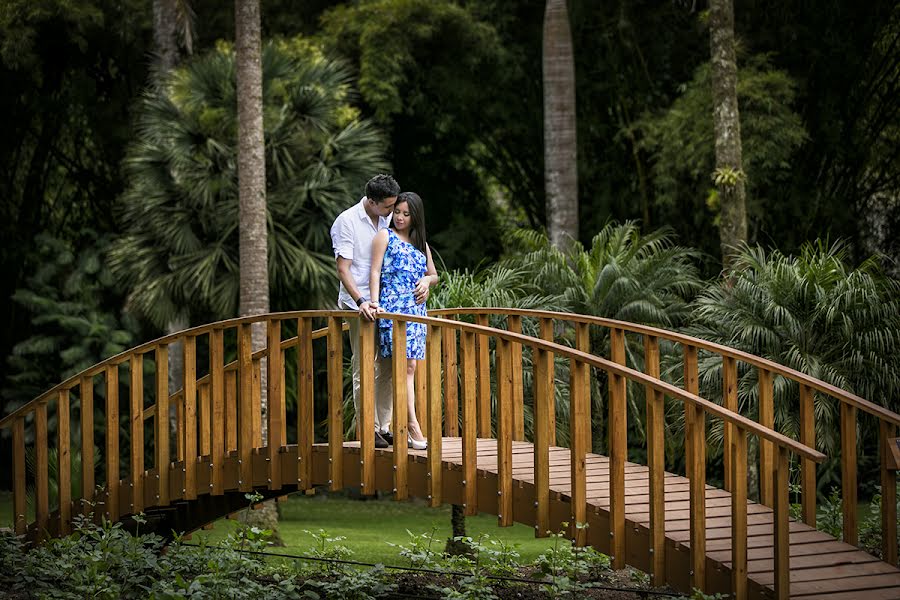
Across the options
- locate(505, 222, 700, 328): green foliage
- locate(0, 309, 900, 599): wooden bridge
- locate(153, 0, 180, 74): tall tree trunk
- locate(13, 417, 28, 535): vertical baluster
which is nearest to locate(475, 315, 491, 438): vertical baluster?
locate(0, 309, 900, 599): wooden bridge

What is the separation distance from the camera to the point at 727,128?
47.2ft

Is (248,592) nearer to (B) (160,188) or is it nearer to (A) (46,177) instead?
(B) (160,188)

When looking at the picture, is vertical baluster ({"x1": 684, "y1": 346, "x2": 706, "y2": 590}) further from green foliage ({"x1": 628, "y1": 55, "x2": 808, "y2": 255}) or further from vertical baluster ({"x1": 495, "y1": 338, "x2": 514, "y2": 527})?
green foliage ({"x1": 628, "y1": 55, "x2": 808, "y2": 255})

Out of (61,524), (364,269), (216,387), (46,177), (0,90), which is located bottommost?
(61,524)

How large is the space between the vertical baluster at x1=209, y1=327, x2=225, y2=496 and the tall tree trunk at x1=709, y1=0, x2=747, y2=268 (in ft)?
23.3

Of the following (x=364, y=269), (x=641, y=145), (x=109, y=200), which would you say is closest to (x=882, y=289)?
(x=641, y=145)

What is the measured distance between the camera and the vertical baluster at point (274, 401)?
8.86 m

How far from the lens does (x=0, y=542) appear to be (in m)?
9.30

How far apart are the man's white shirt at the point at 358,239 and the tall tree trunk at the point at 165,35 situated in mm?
10528

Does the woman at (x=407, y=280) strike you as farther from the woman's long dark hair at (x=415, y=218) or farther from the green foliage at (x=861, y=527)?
the green foliage at (x=861, y=527)

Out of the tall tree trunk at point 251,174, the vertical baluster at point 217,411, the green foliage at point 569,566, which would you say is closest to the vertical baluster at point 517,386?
the green foliage at point 569,566

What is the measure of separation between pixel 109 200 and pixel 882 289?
1372cm

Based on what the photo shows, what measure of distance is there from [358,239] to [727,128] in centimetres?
744

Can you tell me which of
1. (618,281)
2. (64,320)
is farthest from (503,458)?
(64,320)
